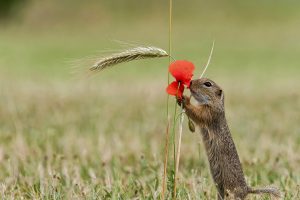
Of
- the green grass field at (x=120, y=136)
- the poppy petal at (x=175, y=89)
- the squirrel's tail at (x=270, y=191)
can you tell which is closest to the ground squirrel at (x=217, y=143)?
the squirrel's tail at (x=270, y=191)

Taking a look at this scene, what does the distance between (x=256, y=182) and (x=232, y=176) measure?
108 centimetres

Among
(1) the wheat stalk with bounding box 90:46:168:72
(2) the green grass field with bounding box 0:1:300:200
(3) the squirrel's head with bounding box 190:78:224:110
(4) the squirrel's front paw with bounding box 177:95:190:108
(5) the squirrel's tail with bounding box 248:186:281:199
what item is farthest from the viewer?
(2) the green grass field with bounding box 0:1:300:200

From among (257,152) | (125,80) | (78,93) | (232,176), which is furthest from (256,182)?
(125,80)

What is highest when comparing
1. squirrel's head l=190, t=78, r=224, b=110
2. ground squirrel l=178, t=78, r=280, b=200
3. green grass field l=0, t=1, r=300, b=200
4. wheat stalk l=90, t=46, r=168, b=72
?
wheat stalk l=90, t=46, r=168, b=72

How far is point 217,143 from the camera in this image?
4.36 m

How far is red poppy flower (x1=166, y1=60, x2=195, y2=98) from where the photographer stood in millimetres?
3785

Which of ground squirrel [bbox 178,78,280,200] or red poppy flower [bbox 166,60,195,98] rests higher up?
red poppy flower [bbox 166,60,195,98]

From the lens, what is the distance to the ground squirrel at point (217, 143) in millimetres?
4324

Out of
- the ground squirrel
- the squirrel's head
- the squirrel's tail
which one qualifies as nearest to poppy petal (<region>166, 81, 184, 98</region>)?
the ground squirrel

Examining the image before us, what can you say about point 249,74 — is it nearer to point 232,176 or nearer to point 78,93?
point 78,93

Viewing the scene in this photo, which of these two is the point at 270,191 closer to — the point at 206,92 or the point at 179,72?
A: the point at 206,92

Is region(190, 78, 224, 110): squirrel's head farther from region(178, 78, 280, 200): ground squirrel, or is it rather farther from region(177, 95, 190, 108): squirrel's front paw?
region(177, 95, 190, 108): squirrel's front paw

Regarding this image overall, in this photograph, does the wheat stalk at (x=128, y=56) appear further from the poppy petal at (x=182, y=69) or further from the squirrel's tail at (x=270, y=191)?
the squirrel's tail at (x=270, y=191)

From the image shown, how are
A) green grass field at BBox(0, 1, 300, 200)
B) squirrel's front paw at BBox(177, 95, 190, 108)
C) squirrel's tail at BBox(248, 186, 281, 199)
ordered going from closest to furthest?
squirrel's front paw at BBox(177, 95, 190, 108)
squirrel's tail at BBox(248, 186, 281, 199)
green grass field at BBox(0, 1, 300, 200)
